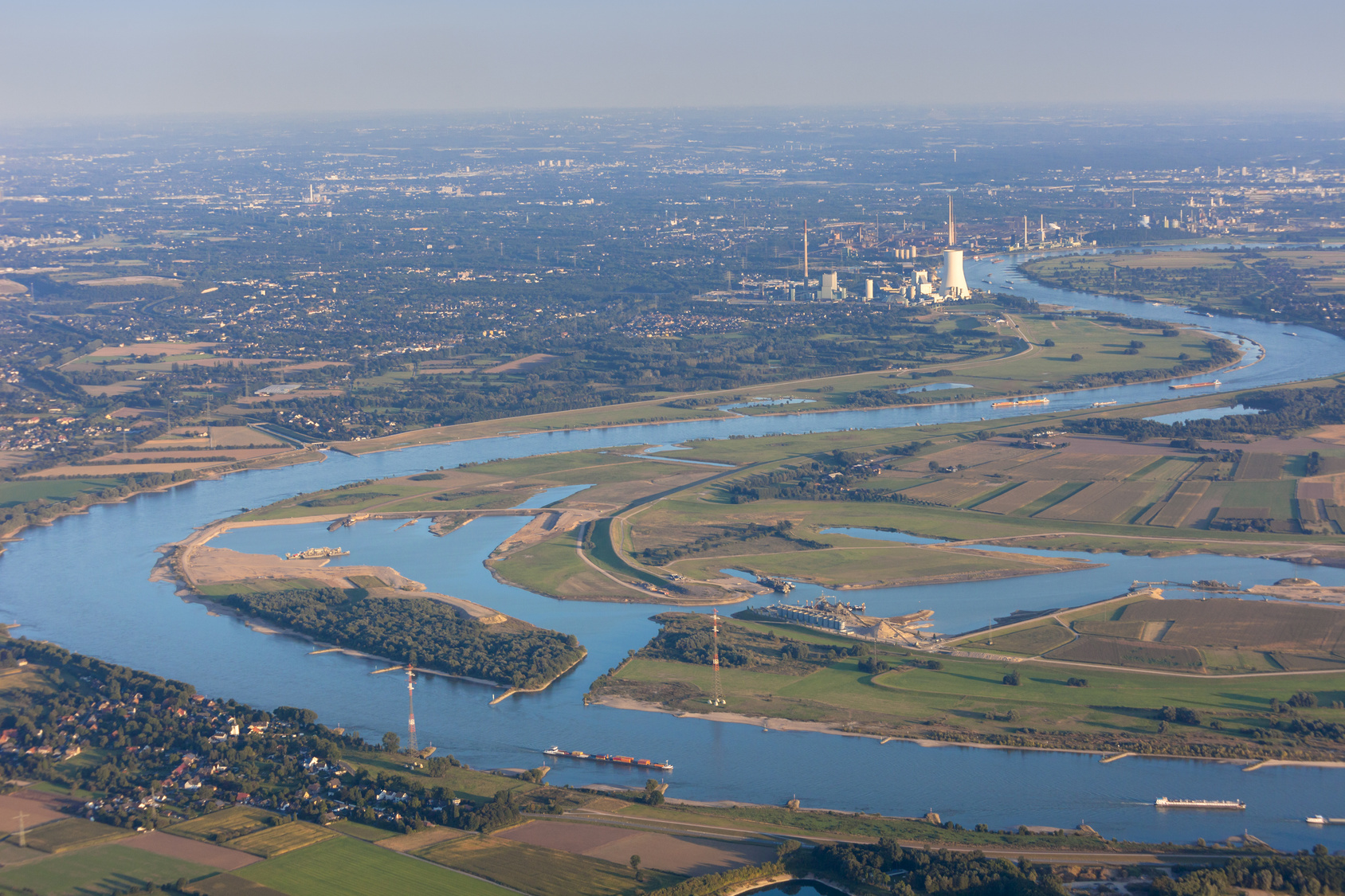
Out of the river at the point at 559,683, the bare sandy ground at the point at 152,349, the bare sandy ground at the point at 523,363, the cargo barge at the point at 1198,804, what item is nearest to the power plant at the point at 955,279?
the bare sandy ground at the point at 523,363

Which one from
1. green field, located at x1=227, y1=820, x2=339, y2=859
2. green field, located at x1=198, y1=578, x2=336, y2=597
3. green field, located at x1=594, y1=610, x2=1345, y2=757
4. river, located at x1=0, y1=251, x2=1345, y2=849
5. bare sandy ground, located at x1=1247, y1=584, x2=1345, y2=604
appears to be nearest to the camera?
green field, located at x1=227, y1=820, x2=339, y2=859

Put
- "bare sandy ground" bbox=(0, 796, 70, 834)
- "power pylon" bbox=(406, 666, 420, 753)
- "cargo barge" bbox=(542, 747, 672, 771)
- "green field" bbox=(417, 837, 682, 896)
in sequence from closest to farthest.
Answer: "green field" bbox=(417, 837, 682, 896), "bare sandy ground" bbox=(0, 796, 70, 834), "cargo barge" bbox=(542, 747, 672, 771), "power pylon" bbox=(406, 666, 420, 753)

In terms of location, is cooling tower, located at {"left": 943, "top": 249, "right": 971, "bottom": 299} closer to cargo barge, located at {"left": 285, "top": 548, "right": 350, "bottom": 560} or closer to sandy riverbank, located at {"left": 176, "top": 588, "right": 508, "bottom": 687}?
cargo barge, located at {"left": 285, "top": 548, "right": 350, "bottom": 560}

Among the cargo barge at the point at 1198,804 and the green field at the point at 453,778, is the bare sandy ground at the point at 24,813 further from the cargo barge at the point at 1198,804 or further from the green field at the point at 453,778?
the cargo barge at the point at 1198,804

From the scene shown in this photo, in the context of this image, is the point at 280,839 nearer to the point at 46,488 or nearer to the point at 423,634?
the point at 423,634

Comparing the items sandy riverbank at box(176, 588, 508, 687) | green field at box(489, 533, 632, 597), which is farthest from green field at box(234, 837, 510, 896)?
green field at box(489, 533, 632, 597)

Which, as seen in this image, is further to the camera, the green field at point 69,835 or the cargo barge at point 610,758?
the cargo barge at point 610,758
